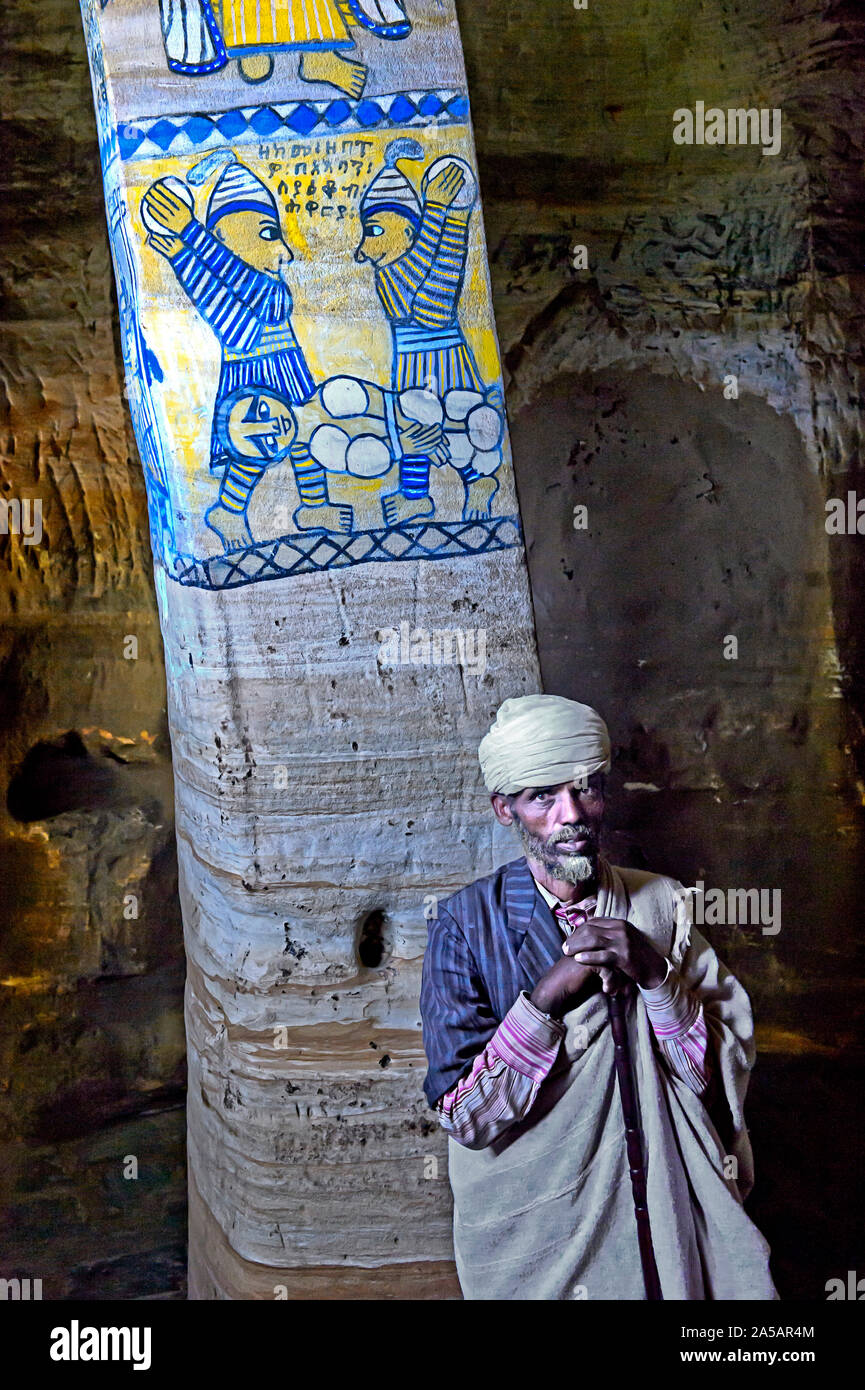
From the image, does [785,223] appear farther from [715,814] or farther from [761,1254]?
[761,1254]

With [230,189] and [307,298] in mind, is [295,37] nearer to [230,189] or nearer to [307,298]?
[230,189]

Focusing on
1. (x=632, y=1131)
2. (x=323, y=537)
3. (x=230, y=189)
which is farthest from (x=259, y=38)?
(x=632, y=1131)

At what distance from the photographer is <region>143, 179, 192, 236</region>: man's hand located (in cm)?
235

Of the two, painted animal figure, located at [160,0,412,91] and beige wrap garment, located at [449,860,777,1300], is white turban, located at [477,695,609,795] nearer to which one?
beige wrap garment, located at [449,860,777,1300]

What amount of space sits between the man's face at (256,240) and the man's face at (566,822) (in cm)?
122

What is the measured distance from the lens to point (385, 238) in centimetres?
239

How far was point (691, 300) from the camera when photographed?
9.96ft

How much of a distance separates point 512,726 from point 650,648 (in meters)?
1.29

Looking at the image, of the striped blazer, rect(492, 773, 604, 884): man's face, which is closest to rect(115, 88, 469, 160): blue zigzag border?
rect(492, 773, 604, 884): man's face

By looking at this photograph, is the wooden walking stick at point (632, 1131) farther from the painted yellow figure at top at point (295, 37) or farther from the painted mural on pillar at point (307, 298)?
the painted yellow figure at top at point (295, 37)

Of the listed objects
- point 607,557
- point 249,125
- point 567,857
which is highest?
point 249,125

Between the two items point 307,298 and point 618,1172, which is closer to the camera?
point 618,1172

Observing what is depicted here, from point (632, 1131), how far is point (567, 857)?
0.48 m

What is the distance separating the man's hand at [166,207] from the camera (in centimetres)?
235
